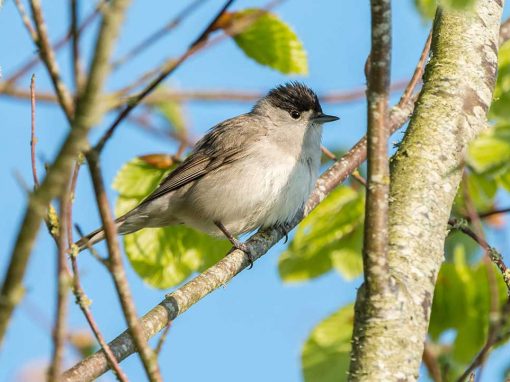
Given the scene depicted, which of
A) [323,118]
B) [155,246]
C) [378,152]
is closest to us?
[378,152]

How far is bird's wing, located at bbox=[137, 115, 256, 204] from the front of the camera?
551 centimetres


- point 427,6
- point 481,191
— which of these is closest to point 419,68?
point 481,191

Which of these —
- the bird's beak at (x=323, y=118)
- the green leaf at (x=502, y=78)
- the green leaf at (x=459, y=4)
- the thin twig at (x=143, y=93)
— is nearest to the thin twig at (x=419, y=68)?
the green leaf at (x=502, y=78)

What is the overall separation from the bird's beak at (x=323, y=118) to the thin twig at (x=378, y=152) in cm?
345

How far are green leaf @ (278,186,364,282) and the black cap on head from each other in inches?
70.4

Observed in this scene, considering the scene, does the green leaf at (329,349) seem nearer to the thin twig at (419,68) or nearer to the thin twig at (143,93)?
the thin twig at (419,68)

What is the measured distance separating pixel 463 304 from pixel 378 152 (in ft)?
5.13

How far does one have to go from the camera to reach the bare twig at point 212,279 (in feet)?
7.74

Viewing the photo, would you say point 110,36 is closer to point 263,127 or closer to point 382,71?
point 382,71

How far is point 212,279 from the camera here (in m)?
3.58

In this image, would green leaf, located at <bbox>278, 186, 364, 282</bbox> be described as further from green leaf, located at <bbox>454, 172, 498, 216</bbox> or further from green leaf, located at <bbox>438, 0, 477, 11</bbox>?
green leaf, located at <bbox>438, 0, 477, 11</bbox>

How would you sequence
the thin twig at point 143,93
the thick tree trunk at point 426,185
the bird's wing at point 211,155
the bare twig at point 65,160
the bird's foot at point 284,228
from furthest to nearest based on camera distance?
the bird's wing at point 211,155 → the bird's foot at point 284,228 → the thick tree trunk at point 426,185 → the thin twig at point 143,93 → the bare twig at point 65,160

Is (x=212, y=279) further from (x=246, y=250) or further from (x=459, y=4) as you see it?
(x=459, y=4)

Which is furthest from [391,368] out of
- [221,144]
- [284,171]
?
[221,144]
